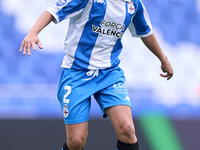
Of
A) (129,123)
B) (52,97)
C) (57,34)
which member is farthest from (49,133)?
(129,123)

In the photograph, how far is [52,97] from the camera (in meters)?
3.25

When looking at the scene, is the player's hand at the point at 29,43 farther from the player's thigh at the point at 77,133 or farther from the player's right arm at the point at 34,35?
the player's thigh at the point at 77,133

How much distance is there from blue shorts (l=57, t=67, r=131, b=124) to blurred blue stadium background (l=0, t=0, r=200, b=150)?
804 mm

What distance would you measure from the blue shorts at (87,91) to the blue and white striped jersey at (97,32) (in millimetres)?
58

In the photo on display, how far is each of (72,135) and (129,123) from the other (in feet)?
1.27

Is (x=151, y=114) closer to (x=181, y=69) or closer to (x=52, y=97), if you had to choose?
(x=181, y=69)

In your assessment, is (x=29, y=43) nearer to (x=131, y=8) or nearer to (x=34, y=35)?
(x=34, y=35)

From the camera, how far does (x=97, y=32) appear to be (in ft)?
7.91

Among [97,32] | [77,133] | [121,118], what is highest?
[97,32]

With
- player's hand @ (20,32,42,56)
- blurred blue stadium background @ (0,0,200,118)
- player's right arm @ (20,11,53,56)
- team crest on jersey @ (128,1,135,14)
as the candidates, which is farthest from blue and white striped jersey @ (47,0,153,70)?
blurred blue stadium background @ (0,0,200,118)

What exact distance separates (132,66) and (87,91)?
37.7 inches

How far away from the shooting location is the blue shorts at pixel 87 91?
2404 mm

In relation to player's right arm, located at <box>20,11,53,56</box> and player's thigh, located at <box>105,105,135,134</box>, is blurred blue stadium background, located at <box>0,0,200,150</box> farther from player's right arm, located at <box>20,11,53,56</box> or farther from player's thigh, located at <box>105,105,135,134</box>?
player's right arm, located at <box>20,11,53,56</box>

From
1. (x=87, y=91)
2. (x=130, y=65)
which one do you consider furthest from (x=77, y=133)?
(x=130, y=65)
